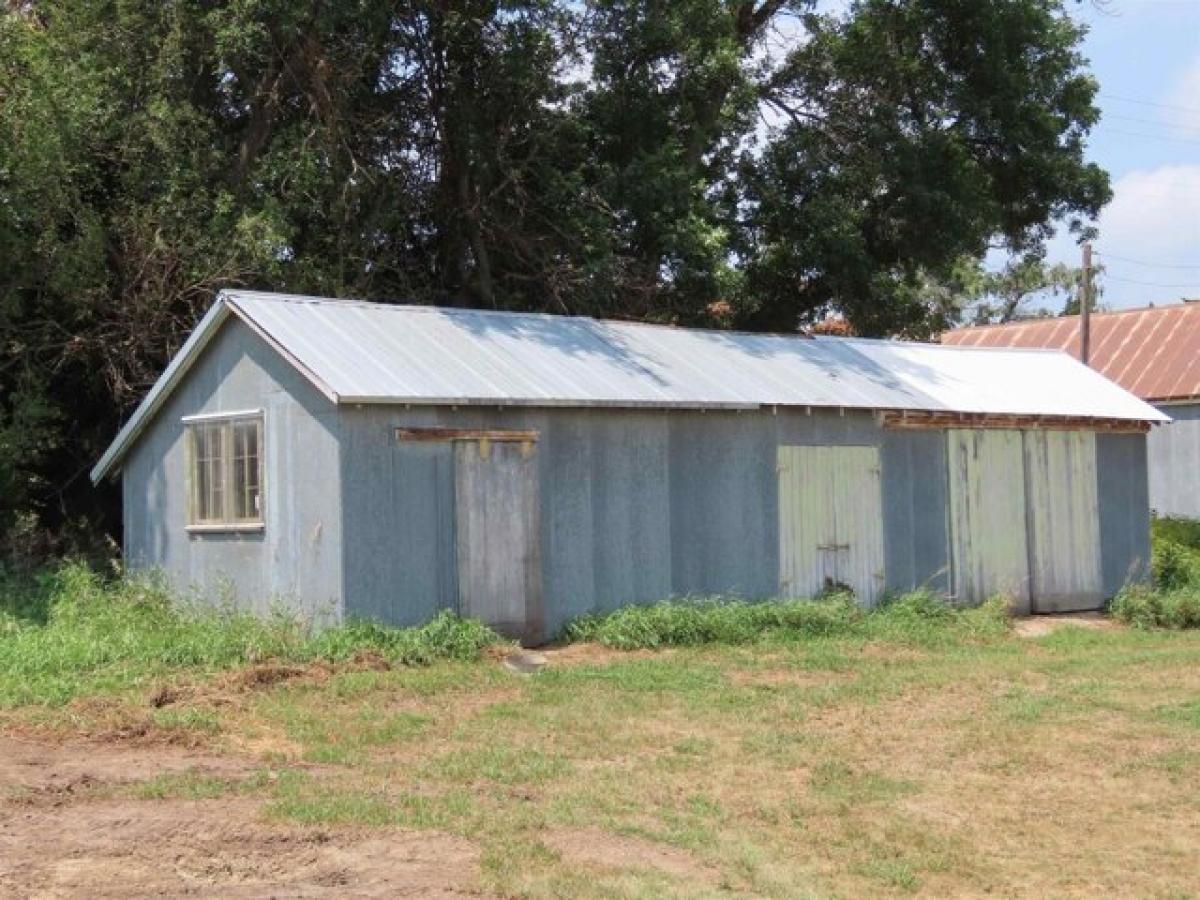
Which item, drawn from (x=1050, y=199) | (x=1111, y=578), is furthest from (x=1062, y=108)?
(x=1111, y=578)

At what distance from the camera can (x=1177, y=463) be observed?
1198 inches

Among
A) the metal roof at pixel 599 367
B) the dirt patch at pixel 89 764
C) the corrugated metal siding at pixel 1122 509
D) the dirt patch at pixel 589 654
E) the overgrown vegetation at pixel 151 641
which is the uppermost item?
the metal roof at pixel 599 367

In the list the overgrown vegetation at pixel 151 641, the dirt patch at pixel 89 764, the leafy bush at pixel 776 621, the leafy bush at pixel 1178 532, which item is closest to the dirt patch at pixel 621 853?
the dirt patch at pixel 89 764

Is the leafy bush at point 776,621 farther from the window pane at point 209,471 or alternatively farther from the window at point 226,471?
the window pane at point 209,471

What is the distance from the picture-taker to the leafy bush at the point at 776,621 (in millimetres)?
14852

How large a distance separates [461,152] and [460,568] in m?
8.93

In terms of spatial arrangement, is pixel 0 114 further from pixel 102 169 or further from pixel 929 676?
pixel 929 676

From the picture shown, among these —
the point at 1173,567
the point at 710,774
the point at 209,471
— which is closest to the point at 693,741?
the point at 710,774

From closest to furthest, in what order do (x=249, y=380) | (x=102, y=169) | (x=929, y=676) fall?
(x=929, y=676)
(x=249, y=380)
(x=102, y=169)

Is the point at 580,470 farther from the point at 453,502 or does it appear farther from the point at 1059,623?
the point at 1059,623

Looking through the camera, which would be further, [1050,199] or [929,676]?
[1050,199]

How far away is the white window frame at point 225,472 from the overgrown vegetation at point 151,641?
2.86ft

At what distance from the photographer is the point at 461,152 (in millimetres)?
21266

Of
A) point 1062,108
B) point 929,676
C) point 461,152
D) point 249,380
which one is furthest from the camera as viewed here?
point 1062,108
